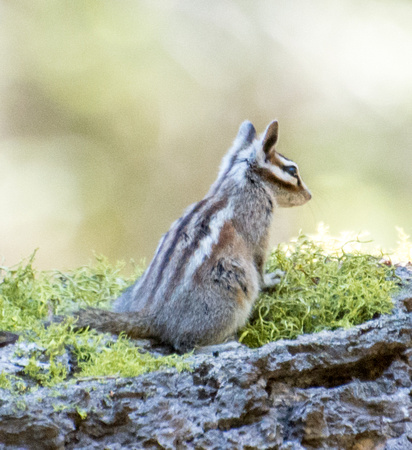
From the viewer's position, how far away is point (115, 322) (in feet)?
8.29

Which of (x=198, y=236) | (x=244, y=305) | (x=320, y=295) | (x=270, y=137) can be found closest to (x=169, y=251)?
(x=198, y=236)

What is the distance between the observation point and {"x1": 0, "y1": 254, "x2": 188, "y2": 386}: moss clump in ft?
6.42

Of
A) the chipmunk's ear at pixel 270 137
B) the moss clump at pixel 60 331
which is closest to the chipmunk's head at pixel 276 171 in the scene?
the chipmunk's ear at pixel 270 137

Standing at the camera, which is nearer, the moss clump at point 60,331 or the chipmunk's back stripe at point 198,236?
the moss clump at point 60,331

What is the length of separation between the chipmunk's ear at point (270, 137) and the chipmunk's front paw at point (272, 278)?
0.66 meters

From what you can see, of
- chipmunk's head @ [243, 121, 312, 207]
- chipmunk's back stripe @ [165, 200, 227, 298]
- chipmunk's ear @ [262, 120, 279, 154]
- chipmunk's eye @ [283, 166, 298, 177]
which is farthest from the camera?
chipmunk's eye @ [283, 166, 298, 177]

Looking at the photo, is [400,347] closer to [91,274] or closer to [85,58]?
[91,274]

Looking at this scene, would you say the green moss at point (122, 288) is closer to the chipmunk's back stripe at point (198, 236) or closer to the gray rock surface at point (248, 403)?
the gray rock surface at point (248, 403)

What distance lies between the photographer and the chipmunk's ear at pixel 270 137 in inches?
122

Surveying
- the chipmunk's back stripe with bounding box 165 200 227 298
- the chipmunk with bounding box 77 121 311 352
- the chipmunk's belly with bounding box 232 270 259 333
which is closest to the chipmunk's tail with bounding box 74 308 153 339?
the chipmunk with bounding box 77 121 311 352

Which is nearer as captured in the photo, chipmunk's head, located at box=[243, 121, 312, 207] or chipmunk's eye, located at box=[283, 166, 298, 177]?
chipmunk's head, located at box=[243, 121, 312, 207]

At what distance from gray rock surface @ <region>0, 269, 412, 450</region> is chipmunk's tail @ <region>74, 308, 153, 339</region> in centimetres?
41

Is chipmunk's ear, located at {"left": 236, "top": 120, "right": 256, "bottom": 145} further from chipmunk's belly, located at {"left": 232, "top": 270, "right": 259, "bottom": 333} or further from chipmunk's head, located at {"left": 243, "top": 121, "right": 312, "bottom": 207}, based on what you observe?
chipmunk's belly, located at {"left": 232, "top": 270, "right": 259, "bottom": 333}

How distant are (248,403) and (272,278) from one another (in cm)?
105
